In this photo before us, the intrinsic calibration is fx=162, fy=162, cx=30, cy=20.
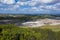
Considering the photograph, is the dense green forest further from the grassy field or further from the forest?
the grassy field

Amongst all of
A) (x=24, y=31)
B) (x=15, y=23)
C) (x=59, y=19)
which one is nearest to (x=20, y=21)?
(x=15, y=23)

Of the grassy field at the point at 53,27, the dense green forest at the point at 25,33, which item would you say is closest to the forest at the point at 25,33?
the dense green forest at the point at 25,33

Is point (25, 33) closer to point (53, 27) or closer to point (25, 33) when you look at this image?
point (25, 33)

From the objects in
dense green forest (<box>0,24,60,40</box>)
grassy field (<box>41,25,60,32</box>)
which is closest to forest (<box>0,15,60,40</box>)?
dense green forest (<box>0,24,60,40</box>)

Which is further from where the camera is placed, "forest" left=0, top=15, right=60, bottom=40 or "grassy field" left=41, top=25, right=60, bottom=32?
"grassy field" left=41, top=25, right=60, bottom=32

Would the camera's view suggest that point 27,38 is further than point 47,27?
No

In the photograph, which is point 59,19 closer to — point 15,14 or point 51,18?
point 51,18

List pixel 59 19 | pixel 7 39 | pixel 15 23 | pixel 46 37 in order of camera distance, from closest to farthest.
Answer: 1. pixel 7 39
2. pixel 46 37
3. pixel 15 23
4. pixel 59 19

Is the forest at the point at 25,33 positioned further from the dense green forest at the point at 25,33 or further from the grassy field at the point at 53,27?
the grassy field at the point at 53,27
